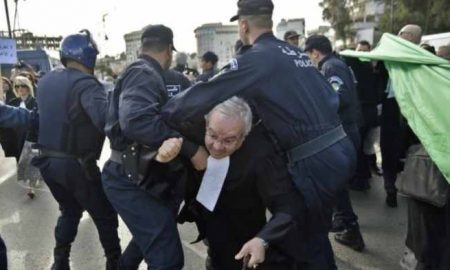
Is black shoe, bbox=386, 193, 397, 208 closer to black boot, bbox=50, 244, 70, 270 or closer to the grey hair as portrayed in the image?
black boot, bbox=50, 244, 70, 270

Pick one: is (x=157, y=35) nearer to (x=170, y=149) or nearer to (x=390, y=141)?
(x=170, y=149)

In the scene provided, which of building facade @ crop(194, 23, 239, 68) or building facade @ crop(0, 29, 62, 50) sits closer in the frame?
building facade @ crop(0, 29, 62, 50)

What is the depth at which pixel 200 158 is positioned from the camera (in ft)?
7.32

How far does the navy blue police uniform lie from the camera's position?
13.6ft

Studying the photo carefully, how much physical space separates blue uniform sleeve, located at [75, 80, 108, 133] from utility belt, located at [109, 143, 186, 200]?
0.49 m

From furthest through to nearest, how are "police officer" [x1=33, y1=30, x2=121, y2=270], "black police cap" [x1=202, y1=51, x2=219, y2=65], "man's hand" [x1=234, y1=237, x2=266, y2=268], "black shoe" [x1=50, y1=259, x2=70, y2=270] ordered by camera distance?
"black police cap" [x1=202, y1=51, x2=219, y2=65] < "black shoe" [x1=50, y1=259, x2=70, y2=270] < "police officer" [x1=33, y1=30, x2=121, y2=270] < "man's hand" [x1=234, y1=237, x2=266, y2=268]

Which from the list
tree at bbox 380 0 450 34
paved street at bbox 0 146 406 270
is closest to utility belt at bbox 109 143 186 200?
paved street at bbox 0 146 406 270

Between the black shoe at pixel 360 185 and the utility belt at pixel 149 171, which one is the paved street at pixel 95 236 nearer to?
the black shoe at pixel 360 185

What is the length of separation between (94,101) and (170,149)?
1.22m

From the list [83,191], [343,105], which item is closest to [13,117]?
[83,191]

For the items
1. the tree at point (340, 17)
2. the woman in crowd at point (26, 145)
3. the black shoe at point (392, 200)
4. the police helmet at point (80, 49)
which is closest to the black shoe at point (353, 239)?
the black shoe at point (392, 200)

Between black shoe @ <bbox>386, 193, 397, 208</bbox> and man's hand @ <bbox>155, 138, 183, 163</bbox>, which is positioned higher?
man's hand @ <bbox>155, 138, 183, 163</bbox>

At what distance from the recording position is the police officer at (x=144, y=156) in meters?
2.46

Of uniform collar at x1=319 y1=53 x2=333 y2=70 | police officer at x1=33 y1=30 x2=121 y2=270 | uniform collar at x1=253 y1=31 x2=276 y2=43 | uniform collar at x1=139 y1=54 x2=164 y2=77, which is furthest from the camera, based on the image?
uniform collar at x1=319 y1=53 x2=333 y2=70
